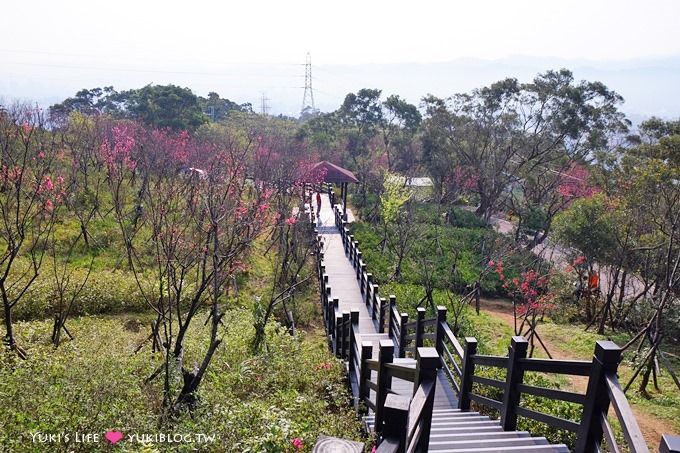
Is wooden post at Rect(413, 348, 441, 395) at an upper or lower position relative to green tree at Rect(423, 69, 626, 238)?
lower

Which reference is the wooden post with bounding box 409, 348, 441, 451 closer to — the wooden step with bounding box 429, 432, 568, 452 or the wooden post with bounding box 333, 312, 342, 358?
the wooden step with bounding box 429, 432, 568, 452

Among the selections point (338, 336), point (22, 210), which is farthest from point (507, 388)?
point (22, 210)

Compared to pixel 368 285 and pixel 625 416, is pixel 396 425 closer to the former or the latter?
pixel 625 416

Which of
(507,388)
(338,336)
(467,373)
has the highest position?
(507,388)

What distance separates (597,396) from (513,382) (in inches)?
47.3

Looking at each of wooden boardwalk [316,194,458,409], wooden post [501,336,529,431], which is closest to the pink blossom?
wooden post [501,336,529,431]

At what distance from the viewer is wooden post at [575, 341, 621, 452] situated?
270 cm

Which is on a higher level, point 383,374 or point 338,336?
point 383,374

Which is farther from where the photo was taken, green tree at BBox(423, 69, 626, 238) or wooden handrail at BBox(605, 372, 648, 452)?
green tree at BBox(423, 69, 626, 238)

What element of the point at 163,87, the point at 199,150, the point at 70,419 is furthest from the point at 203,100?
the point at 70,419

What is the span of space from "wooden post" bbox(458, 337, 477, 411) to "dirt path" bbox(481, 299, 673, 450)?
11.9 feet

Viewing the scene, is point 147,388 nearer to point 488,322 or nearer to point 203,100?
point 488,322

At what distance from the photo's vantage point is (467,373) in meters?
4.92

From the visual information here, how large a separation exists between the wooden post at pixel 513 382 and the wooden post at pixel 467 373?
73 centimetres
